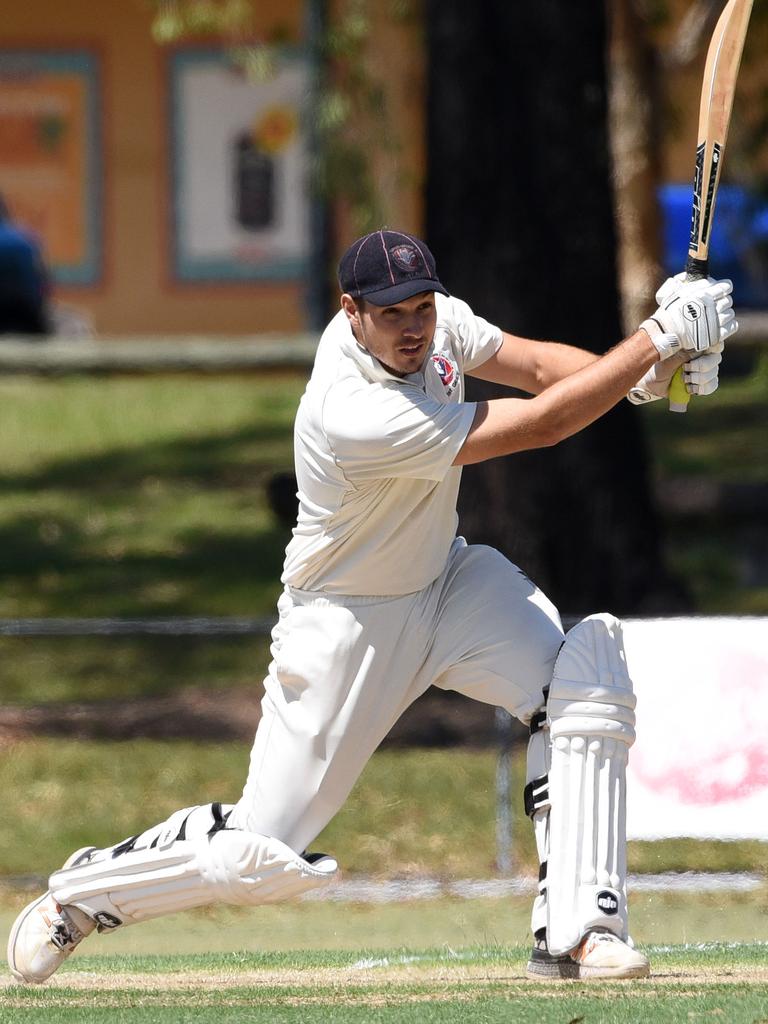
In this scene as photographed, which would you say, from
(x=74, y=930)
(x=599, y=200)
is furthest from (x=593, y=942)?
(x=599, y=200)

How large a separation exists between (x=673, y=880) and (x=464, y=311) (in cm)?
313

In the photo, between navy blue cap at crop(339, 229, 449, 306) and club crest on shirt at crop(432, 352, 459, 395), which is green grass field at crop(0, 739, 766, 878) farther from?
navy blue cap at crop(339, 229, 449, 306)

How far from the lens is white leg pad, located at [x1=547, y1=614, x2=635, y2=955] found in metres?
5.20

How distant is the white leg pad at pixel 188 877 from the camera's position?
207 inches

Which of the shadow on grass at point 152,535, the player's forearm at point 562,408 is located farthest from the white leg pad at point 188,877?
the shadow on grass at point 152,535

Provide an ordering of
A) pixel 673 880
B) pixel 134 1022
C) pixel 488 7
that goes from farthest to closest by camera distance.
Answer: pixel 488 7
pixel 673 880
pixel 134 1022

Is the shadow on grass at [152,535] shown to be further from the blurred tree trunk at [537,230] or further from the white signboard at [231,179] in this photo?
the white signboard at [231,179]

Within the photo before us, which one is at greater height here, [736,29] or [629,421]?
[736,29]

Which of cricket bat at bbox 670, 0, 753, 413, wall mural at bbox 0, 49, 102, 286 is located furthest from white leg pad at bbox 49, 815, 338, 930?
wall mural at bbox 0, 49, 102, 286

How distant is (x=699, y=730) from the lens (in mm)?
7551

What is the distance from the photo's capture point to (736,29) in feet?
17.9

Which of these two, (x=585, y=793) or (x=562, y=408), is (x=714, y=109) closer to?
(x=562, y=408)

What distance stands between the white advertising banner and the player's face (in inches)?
109

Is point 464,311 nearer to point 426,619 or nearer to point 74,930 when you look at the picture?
point 426,619
